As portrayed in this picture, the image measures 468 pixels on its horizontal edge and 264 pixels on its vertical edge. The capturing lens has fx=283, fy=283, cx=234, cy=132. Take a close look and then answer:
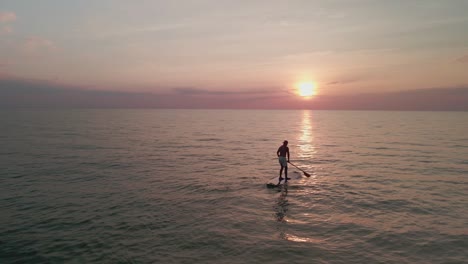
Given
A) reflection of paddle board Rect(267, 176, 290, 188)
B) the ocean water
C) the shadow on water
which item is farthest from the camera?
reflection of paddle board Rect(267, 176, 290, 188)

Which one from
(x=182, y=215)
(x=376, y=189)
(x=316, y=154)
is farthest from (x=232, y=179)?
(x=316, y=154)

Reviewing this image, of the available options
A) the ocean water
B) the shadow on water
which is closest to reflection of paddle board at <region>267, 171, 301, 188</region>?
the ocean water

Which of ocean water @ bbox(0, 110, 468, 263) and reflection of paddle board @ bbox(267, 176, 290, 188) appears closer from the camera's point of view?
ocean water @ bbox(0, 110, 468, 263)

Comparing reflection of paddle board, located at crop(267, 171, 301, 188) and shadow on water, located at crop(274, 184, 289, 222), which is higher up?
reflection of paddle board, located at crop(267, 171, 301, 188)

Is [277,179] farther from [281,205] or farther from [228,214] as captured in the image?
[228,214]

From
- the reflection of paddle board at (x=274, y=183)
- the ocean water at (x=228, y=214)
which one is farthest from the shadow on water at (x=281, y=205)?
the reflection of paddle board at (x=274, y=183)

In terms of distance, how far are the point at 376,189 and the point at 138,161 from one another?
84.4 ft

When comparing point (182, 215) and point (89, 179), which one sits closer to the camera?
point (182, 215)

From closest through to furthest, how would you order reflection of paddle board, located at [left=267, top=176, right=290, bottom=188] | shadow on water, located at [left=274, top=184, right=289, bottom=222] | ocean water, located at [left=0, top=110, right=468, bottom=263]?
1. ocean water, located at [left=0, top=110, right=468, bottom=263]
2. shadow on water, located at [left=274, top=184, right=289, bottom=222]
3. reflection of paddle board, located at [left=267, top=176, right=290, bottom=188]

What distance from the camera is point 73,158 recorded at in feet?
114

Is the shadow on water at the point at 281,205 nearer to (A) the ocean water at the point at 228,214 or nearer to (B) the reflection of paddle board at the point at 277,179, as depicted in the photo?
(A) the ocean water at the point at 228,214

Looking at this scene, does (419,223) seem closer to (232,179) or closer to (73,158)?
(232,179)

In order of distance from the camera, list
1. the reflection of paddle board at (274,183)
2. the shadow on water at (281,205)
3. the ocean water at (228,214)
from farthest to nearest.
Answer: the reflection of paddle board at (274,183) → the shadow on water at (281,205) → the ocean water at (228,214)

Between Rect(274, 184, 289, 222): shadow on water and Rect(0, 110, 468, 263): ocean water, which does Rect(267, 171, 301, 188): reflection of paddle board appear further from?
Rect(274, 184, 289, 222): shadow on water
